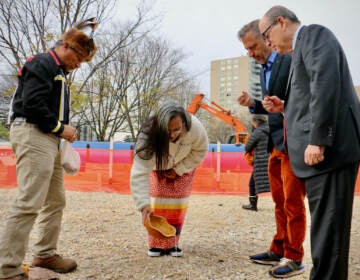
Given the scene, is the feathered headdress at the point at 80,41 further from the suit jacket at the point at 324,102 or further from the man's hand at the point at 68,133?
the suit jacket at the point at 324,102

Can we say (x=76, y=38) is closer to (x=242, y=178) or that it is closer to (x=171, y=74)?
→ (x=242, y=178)

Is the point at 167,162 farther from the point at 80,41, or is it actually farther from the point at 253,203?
the point at 253,203

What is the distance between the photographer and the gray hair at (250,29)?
266 centimetres

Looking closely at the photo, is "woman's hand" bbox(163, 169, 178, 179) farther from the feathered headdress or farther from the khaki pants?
the feathered headdress

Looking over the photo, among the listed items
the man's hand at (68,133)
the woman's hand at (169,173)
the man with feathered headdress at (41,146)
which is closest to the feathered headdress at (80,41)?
the man with feathered headdress at (41,146)

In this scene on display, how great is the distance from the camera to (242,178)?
8.53 metres

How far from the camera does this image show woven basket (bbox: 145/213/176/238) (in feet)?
8.42

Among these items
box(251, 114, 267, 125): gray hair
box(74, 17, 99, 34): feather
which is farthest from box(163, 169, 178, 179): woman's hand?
box(251, 114, 267, 125): gray hair

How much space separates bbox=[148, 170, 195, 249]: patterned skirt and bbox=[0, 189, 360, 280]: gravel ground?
140mm

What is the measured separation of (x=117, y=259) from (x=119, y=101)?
40.9 feet

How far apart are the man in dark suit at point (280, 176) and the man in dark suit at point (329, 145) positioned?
67cm

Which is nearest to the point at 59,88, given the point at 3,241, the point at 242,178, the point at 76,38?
the point at 76,38

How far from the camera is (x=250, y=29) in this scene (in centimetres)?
269

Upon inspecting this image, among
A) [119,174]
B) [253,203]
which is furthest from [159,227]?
[119,174]
